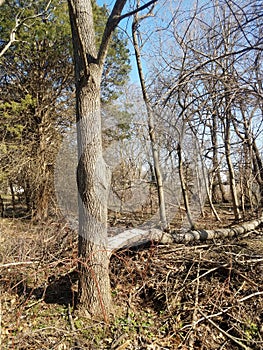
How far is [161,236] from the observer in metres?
3.33

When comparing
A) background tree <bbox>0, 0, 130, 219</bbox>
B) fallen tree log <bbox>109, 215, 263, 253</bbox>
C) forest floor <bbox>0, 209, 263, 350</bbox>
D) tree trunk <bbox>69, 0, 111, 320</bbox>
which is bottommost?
forest floor <bbox>0, 209, 263, 350</bbox>

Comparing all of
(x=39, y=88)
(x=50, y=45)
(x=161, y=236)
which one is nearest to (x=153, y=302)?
(x=161, y=236)

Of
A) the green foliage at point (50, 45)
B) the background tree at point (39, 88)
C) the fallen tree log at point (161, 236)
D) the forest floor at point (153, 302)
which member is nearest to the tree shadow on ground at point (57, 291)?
the forest floor at point (153, 302)

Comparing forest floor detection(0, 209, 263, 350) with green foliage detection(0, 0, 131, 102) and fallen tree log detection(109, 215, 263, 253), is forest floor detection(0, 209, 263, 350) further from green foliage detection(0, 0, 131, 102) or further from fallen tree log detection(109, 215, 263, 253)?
green foliage detection(0, 0, 131, 102)

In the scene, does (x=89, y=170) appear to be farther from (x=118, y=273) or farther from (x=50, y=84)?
(x=50, y=84)

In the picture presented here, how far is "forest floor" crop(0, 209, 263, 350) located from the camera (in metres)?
2.03

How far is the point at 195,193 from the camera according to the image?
24.6 feet

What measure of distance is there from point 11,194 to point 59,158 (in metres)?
2.69

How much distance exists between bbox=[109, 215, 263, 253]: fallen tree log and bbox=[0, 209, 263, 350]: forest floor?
0.42 ft

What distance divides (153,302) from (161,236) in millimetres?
957

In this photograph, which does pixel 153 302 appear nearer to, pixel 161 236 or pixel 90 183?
pixel 161 236

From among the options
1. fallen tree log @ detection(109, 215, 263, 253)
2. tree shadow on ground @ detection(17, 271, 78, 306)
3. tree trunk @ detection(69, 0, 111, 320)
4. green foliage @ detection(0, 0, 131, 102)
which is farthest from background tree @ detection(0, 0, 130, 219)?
tree trunk @ detection(69, 0, 111, 320)

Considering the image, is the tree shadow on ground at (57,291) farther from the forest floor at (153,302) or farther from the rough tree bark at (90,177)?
the rough tree bark at (90,177)

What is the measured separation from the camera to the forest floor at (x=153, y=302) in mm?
2025
